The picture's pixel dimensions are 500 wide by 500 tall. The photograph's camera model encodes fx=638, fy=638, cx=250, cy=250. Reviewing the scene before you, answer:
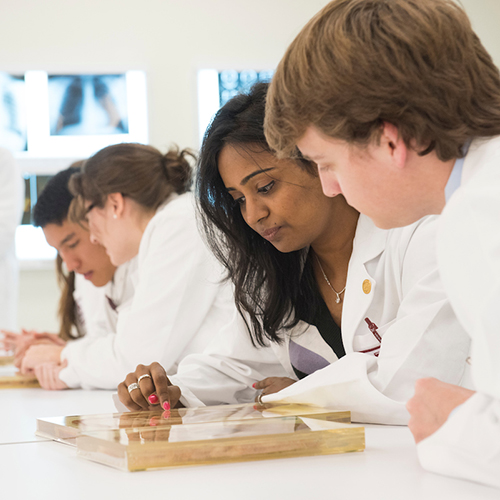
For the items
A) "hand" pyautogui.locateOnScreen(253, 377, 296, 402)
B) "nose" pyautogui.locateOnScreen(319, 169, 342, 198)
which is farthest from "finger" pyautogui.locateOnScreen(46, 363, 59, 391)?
"nose" pyautogui.locateOnScreen(319, 169, 342, 198)

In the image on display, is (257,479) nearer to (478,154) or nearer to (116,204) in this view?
(478,154)

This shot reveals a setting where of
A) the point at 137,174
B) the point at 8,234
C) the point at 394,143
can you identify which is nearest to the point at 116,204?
the point at 137,174

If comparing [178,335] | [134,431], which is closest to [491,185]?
[134,431]

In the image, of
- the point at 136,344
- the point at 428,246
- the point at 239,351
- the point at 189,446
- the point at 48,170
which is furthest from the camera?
the point at 48,170

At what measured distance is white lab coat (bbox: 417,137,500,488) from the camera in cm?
55

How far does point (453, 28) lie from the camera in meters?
0.73

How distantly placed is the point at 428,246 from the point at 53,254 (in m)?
3.55

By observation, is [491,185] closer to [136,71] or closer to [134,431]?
[134,431]

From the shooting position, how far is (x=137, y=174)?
2107 mm

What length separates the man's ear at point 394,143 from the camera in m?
0.73

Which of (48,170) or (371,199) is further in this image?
(48,170)

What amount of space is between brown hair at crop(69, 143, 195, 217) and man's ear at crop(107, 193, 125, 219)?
15 mm

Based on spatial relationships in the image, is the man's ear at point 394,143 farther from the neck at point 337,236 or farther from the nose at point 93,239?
the nose at point 93,239

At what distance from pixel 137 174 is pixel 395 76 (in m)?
1.51
